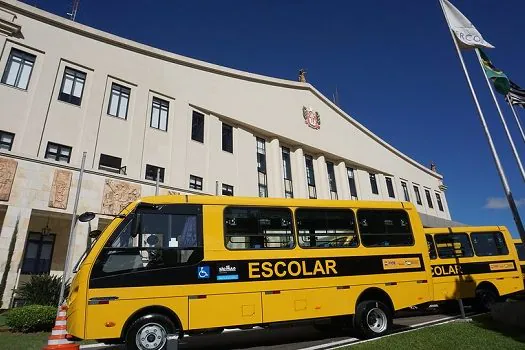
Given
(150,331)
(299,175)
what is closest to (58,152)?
(150,331)

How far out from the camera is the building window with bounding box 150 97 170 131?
68.8ft

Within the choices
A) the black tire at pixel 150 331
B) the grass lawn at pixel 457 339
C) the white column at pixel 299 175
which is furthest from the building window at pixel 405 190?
the black tire at pixel 150 331

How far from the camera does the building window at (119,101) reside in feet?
64.0

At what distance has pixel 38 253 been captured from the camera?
1636cm

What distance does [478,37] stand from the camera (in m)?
11.3

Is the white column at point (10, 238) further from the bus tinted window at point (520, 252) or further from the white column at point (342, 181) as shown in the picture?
the white column at point (342, 181)

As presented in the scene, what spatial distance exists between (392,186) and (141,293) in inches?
1386

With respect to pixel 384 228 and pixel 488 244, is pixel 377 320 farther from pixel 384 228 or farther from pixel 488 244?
pixel 488 244

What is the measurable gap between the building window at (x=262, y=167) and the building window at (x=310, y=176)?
4.49m

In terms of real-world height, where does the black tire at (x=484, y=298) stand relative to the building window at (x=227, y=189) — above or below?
below

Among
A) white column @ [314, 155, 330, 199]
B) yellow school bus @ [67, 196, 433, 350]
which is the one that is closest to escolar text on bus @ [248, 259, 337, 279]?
yellow school bus @ [67, 196, 433, 350]

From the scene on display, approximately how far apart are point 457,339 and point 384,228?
286 cm

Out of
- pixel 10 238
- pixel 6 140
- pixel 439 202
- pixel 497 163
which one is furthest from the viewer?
pixel 439 202

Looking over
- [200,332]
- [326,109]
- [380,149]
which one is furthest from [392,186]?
[200,332]
